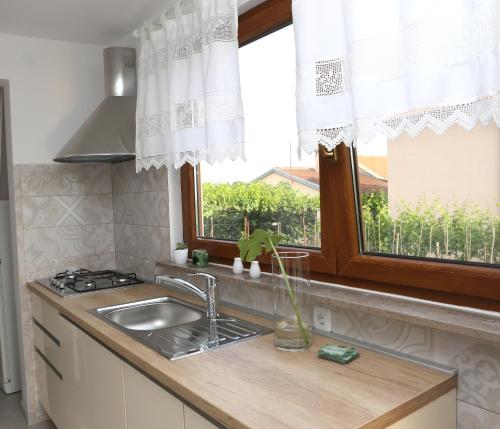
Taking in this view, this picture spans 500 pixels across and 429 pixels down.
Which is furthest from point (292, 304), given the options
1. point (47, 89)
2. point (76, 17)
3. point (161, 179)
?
point (47, 89)

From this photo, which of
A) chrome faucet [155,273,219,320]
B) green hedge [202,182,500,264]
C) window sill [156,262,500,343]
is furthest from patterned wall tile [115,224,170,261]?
window sill [156,262,500,343]

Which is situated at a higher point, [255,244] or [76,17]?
[76,17]

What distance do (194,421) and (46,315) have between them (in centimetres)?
165

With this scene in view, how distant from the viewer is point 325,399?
117cm

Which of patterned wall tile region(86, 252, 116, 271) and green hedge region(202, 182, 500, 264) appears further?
patterned wall tile region(86, 252, 116, 271)

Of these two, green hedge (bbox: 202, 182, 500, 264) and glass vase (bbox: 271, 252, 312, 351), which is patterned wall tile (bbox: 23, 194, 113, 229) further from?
glass vase (bbox: 271, 252, 312, 351)

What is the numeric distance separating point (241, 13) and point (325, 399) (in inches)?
67.2

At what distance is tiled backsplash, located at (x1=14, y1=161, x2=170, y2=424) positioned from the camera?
289 cm

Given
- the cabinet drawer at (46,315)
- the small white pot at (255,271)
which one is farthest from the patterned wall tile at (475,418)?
the cabinet drawer at (46,315)

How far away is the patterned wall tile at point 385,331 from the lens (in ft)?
4.57

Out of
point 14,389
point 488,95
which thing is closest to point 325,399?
point 488,95

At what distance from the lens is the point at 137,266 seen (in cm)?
303

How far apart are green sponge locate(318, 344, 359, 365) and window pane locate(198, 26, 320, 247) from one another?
532mm

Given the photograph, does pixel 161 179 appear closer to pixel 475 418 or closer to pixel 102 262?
pixel 102 262
